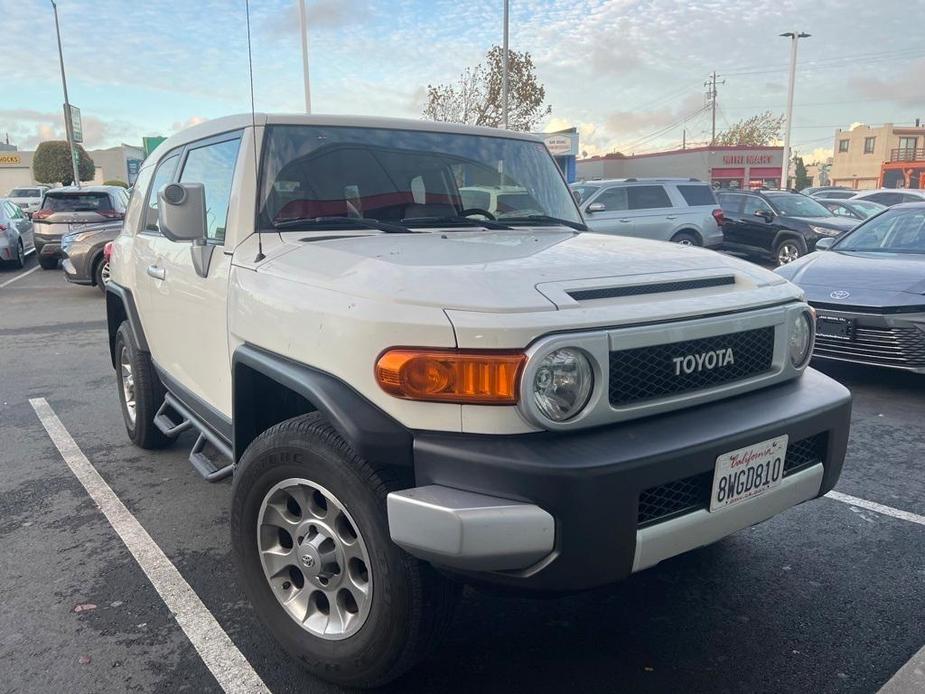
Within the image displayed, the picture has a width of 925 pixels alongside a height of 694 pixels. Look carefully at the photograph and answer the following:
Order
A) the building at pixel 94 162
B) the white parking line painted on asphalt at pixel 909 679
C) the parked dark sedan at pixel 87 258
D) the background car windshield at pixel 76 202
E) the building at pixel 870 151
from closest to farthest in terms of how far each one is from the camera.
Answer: the white parking line painted on asphalt at pixel 909 679 → the parked dark sedan at pixel 87 258 → the background car windshield at pixel 76 202 → the building at pixel 94 162 → the building at pixel 870 151

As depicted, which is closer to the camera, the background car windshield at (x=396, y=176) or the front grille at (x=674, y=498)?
the front grille at (x=674, y=498)

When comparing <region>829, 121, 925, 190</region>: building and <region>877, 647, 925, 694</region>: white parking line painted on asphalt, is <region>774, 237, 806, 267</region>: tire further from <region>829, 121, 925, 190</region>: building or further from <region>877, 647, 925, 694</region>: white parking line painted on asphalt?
<region>829, 121, 925, 190</region>: building

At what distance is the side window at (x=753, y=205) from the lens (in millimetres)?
14602

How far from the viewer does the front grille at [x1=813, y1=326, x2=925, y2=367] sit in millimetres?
5352

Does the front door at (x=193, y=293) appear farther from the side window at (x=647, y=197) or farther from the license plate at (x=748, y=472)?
the side window at (x=647, y=197)

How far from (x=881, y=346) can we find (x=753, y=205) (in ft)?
33.0

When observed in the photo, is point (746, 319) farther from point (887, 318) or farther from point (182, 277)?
point (887, 318)

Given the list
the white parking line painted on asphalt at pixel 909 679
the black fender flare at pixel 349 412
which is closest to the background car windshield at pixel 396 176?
the black fender flare at pixel 349 412

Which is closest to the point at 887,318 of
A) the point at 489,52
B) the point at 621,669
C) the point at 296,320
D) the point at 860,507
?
the point at 860,507

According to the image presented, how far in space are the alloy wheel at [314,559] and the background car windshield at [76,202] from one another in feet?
45.5

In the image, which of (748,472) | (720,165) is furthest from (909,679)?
(720,165)

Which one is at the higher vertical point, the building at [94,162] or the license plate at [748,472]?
the building at [94,162]

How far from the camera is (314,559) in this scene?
7.82 ft

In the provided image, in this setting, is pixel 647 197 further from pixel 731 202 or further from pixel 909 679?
pixel 909 679
